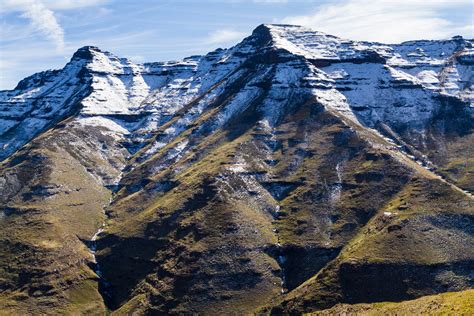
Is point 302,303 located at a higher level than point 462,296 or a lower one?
lower

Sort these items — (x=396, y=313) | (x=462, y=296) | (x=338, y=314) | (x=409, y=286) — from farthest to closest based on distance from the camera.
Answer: (x=409, y=286), (x=338, y=314), (x=396, y=313), (x=462, y=296)

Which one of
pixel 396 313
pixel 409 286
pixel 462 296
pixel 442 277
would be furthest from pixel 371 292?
pixel 462 296

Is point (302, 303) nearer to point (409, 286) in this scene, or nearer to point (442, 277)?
point (409, 286)

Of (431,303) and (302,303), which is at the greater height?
(431,303)

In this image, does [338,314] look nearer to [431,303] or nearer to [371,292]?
[371,292]

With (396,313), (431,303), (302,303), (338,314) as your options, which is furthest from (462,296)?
(302,303)

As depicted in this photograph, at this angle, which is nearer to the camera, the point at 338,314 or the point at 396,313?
the point at 396,313

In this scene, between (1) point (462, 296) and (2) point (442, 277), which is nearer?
(1) point (462, 296)

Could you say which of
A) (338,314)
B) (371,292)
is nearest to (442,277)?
(371,292)

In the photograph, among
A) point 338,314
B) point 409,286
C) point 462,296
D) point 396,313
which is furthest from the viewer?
point 409,286
